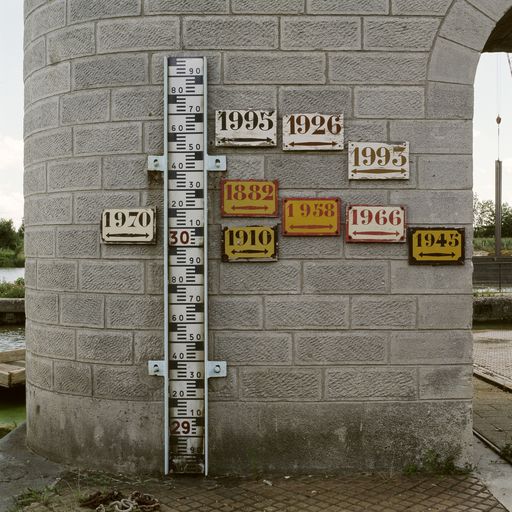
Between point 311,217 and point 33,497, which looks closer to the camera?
point 33,497

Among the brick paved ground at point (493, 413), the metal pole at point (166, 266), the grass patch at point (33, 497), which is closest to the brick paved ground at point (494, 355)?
the brick paved ground at point (493, 413)

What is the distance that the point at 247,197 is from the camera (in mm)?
4527

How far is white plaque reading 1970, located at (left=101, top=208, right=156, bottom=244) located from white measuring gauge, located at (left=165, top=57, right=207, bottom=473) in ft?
0.48

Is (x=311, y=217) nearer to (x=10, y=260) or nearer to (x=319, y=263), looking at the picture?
(x=319, y=263)

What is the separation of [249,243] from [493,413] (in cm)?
332

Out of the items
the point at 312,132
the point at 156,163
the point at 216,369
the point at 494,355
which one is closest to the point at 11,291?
the point at 494,355

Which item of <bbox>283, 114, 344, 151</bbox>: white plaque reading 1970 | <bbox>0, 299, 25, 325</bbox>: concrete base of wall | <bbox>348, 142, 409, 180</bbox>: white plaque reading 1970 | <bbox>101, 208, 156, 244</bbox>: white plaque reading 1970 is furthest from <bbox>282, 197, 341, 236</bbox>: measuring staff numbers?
<bbox>0, 299, 25, 325</bbox>: concrete base of wall

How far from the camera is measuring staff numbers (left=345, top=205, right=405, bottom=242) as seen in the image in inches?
178

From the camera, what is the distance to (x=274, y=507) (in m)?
3.94

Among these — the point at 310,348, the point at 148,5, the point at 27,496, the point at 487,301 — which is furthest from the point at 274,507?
the point at 487,301

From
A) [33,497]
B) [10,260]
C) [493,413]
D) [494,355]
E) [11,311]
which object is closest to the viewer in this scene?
[33,497]

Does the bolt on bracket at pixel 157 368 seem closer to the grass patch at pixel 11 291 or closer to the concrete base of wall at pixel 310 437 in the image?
the concrete base of wall at pixel 310 437

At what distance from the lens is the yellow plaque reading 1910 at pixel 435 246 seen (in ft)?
14.9

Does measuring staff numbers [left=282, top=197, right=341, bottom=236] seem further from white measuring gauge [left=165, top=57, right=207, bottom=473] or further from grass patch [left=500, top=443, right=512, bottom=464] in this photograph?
grass patch [left=500, top=443, right=512, bottom=464]
